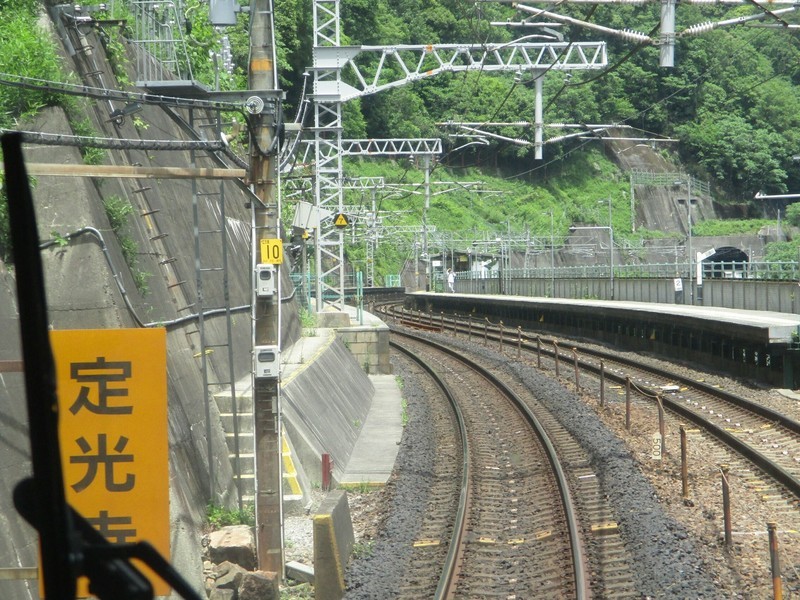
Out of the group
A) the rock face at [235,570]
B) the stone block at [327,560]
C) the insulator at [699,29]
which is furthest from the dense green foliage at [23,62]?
the insulator at [699,29]

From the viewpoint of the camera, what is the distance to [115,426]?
562 centimetres

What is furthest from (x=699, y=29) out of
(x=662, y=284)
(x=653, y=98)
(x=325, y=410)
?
(x=653, y=98)

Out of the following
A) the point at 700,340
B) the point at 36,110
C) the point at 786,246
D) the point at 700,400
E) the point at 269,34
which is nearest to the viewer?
the point at 269,34

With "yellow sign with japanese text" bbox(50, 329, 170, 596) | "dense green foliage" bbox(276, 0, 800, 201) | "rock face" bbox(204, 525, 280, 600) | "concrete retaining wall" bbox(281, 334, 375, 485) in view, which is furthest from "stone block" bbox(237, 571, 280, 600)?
"dense green foliage" bbox(276, 0, 800, 201)

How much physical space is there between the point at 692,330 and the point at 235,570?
1930 cm

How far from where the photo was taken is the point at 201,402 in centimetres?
1072

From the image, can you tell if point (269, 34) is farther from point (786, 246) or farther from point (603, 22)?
point (603, 22)

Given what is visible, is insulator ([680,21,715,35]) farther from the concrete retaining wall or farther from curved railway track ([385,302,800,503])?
the concrete retaining wall

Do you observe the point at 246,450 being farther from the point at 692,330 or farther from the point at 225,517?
the point at 692,330

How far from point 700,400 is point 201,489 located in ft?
38.3

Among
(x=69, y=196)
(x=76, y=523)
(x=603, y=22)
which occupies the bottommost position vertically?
(x=76, y=523)

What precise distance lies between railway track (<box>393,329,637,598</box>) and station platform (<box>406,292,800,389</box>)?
5.41 m

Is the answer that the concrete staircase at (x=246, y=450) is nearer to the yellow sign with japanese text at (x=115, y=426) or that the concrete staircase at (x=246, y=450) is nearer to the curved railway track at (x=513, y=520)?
the curved railway track at (x=513, y=520)

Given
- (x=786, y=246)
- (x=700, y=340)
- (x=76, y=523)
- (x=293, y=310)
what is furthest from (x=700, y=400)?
(x=786, y=246)
